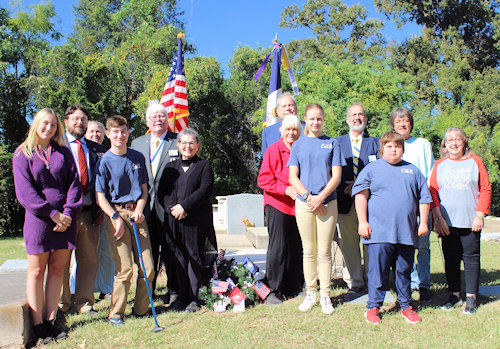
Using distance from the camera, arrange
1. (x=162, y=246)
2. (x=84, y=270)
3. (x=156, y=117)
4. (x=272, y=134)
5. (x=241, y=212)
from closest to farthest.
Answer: (x=84, y=270), (x=162, y=246), (x=156, y=117), (x=272, y=134), (x=241, y=212)

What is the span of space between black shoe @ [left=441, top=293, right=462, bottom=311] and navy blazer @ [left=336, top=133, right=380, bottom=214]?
4.48 ft

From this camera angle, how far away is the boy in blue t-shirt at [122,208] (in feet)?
13.7

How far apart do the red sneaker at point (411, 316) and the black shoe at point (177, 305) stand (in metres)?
2.22

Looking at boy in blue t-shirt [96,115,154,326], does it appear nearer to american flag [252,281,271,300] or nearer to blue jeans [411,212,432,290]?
american flag [252,281,271,300]

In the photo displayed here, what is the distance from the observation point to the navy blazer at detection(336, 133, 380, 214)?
191 inches

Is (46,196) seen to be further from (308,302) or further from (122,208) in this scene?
(308,302)

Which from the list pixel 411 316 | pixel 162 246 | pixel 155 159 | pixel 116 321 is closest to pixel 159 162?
pixel 155 159

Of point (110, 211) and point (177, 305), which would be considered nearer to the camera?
point (110, 211)

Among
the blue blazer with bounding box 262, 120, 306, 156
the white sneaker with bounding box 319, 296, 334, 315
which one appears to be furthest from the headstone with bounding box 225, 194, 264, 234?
the white sneaker with bounding box 319, 296, 334, 315

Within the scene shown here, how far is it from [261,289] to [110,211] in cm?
183

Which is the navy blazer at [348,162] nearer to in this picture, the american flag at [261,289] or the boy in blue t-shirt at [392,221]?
the boy in blue t-shirt at [392,221]

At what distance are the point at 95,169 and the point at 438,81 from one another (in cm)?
2383

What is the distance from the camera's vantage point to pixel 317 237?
14.6 feet

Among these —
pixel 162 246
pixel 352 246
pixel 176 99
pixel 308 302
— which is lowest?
pixel 308 302
